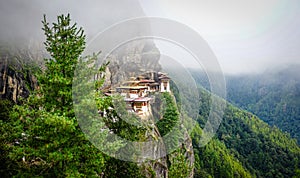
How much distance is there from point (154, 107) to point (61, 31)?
30.7 ft

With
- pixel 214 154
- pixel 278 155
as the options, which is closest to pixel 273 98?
pixel 278 155

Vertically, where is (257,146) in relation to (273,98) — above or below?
below

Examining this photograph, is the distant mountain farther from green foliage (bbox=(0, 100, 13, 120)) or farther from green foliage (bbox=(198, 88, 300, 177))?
green foliage (bbox=(0, 100, 13, 120))

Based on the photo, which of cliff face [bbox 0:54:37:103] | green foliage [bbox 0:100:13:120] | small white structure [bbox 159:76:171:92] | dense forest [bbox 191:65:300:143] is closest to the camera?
green foliage [bbox 0:100:13:120]

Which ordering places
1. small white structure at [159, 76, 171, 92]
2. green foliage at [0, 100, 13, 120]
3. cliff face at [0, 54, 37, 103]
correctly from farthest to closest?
small white structure at [159, 76, 171, 92] → cliff face at [0, 54, 37, 103] → green foliage at [0, 100, 13, 120]

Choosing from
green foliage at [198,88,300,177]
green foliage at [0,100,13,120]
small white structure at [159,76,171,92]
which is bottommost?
green foliage at [198,88,300,177]

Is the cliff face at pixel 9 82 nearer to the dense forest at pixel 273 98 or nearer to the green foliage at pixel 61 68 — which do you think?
the green foliage at pixel 61 68

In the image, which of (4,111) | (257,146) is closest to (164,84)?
(4,111)

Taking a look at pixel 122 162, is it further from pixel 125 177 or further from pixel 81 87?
pixel 81 87

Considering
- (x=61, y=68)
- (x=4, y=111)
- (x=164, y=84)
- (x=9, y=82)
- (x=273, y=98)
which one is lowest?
(x=273, y=98)

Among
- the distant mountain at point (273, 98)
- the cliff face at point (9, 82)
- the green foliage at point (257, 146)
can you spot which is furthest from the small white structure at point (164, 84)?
the distant mountain at point (273, 98)

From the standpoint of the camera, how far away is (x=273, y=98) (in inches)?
6019

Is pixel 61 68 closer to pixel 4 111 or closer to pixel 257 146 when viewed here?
pixel 4 111

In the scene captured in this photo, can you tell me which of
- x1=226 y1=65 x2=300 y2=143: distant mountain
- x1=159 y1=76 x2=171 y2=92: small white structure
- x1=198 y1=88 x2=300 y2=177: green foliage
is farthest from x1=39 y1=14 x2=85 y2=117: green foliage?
x1=226 y1=65 x2=300 y2=143: distant mountain
